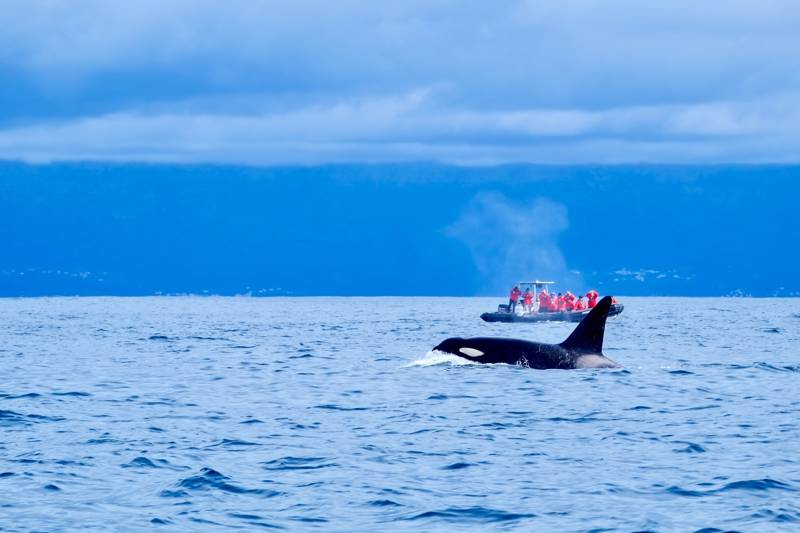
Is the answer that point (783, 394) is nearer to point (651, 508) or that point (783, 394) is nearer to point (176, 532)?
point (651, 508)

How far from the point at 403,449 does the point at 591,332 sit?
46.3 feet

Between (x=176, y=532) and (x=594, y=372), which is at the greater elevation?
(x=594, y=372)

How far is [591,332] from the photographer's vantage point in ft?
107

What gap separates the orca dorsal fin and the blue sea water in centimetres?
112

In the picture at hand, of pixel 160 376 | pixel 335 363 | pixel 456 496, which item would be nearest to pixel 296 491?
pixel 456 496

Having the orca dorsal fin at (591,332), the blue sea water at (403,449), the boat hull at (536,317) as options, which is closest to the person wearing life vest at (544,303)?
the boat hull at (536,317)

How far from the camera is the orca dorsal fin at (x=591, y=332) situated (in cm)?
3177

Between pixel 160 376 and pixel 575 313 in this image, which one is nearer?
pixel 160 376

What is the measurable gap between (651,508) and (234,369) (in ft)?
78.6

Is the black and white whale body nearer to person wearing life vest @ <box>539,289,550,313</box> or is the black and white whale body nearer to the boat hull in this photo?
the boat hull

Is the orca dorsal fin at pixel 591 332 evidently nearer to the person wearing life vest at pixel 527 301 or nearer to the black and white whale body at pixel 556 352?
the black and white whale body at pixel 556 352

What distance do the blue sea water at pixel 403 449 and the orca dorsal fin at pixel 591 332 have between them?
1124 mm

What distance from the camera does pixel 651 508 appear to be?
590 inches

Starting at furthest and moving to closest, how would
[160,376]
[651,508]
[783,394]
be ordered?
[160,376] → [783,394] → [651,508]
